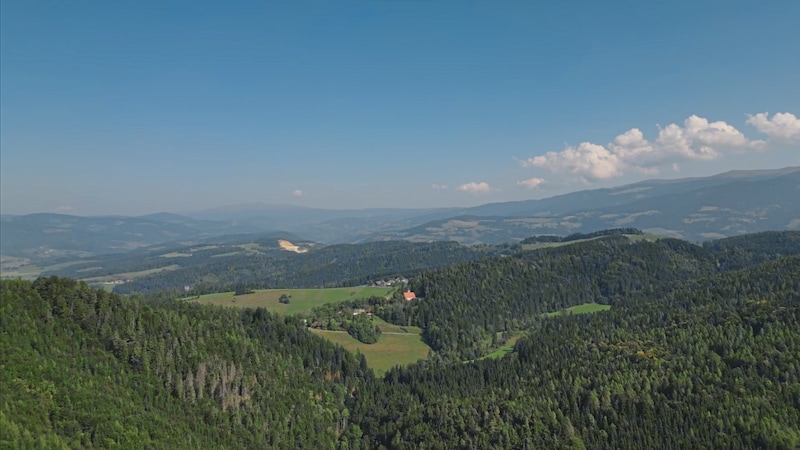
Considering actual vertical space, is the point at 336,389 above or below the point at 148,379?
below

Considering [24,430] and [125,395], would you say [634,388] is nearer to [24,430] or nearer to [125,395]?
[125,395]

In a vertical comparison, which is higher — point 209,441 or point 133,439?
point 133,439

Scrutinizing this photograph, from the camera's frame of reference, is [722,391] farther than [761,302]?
No

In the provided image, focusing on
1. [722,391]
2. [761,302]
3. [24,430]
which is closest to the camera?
[24,430]

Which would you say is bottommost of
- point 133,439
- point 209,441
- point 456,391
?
point 456,391

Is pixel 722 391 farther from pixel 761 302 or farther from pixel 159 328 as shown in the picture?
pixel 159 328

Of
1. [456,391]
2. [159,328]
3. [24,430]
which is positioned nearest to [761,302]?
[456,391]

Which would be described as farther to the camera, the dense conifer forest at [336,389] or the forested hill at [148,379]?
the dense conifer forest at [336,389]

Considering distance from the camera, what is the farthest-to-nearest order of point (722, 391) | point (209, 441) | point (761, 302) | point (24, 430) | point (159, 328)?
1. point (761, 302)
2. point (159, 328)
3. point (722, 391)
4. point (209, 441)
5. point (24, 430)

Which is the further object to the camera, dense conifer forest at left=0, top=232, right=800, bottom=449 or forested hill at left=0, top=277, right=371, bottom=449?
dense conifer forest at left=0, top=232, right=800, bottom=449

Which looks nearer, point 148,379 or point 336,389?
point 148,379
